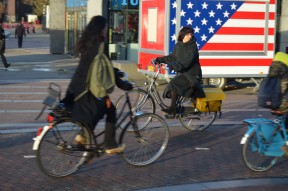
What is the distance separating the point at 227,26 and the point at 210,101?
6.05 m

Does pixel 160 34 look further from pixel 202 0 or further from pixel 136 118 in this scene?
pixel 136 118

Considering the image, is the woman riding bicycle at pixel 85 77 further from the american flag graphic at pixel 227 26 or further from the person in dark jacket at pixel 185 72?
the american flag graphic at pixel 227 26

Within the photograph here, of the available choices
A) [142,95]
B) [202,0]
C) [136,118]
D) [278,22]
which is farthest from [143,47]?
[136,118]

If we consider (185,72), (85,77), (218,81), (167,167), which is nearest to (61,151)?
(85,77)

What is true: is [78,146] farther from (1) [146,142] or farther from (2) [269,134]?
(2) [269,134]

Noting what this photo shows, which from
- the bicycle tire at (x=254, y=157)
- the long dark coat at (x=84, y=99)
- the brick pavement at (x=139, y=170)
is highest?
the long dark coat at (x=84, y=99)

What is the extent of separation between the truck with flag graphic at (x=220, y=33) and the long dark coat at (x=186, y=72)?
515 centimetres

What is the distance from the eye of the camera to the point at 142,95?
8.81m

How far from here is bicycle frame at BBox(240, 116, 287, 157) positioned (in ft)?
21.7

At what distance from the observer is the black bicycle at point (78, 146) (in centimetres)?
616

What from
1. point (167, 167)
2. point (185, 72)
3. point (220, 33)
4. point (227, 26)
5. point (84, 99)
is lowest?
point (167, 167)

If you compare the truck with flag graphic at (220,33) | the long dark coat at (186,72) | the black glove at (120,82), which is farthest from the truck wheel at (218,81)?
the black glove at (120,82)

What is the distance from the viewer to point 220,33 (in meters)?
14.7

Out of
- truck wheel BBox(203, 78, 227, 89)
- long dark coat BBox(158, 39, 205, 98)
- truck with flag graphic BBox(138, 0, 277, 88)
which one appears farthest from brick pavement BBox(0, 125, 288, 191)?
truck wheel BBox(203, 78, 227, 89)
